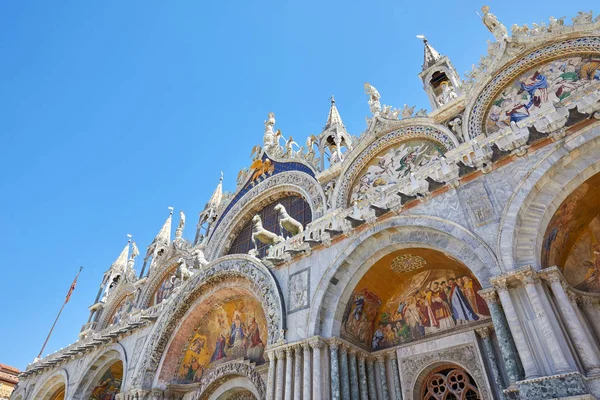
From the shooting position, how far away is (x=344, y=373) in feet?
25.6

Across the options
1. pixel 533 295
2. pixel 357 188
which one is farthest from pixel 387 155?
pixel 533 295

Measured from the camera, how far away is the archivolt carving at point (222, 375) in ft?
34.1

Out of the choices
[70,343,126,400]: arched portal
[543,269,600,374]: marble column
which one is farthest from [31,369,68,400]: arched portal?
[543,269,600,374]: marble column

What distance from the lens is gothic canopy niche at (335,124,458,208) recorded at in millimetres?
11148

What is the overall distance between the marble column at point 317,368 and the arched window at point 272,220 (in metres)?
5.67

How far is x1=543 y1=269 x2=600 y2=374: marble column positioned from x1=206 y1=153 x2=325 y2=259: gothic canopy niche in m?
8.86

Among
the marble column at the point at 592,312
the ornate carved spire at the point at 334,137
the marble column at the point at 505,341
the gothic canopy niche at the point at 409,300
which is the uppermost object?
the ornate carved spire at the point at 334,137

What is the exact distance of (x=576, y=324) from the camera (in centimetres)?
532

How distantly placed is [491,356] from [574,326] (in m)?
2.05

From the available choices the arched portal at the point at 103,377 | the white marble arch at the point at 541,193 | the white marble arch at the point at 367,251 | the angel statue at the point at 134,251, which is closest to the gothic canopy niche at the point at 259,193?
the arched portal at the point at 103,377

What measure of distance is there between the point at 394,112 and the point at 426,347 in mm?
7345

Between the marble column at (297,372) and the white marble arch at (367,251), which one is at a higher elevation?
the white marble arch at (367,251)

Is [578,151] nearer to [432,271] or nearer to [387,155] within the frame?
[432,271]

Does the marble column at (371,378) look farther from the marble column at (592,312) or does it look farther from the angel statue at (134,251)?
the angel statue at (134,251)
